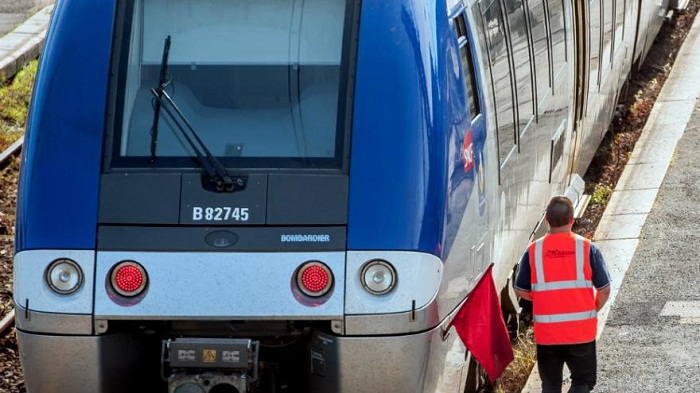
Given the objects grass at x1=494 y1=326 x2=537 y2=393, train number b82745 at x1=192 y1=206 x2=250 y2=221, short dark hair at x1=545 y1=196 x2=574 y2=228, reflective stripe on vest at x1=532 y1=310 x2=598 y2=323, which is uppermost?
short dark hair at x1=545 y1=196 x2=574 y2=228

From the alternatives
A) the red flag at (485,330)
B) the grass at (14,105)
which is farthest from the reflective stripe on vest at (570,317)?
the grass at (14,105)

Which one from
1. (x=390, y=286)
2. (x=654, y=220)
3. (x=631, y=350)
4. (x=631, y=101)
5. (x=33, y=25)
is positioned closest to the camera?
(x=390, y=286)

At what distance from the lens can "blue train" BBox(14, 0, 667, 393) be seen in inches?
252

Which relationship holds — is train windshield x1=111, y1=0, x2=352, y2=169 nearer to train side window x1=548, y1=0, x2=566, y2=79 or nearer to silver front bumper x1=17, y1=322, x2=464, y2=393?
silver front bumper x1=17, y1=322, x2=464, y2=393

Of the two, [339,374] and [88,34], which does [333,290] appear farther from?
[88,34]

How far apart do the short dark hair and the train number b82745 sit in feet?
6.06

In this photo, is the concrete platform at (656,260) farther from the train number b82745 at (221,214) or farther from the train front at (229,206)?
the train number b82745 at (221,214)

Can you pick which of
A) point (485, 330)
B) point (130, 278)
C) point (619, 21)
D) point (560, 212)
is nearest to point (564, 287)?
point (560, 212)

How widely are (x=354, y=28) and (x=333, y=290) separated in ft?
4.03

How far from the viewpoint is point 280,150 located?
6.63 metres

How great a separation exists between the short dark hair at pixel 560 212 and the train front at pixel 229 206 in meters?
1.05

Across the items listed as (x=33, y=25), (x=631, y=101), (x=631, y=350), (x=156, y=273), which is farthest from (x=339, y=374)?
(x=33, y=25)

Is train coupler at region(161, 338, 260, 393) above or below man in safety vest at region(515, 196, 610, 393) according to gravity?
below

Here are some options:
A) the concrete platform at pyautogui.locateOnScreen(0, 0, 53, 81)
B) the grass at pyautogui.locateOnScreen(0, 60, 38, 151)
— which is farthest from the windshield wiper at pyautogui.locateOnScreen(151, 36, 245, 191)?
the concrete platform at pyautogui.locateOnScreen(0, 0, 53, 81)
